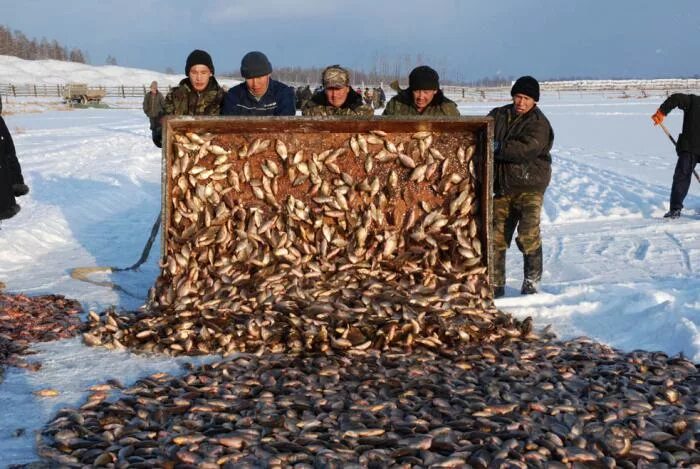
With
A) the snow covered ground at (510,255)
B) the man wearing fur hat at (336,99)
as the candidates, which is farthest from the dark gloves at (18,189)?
the man wearing fur hat at (336,99)

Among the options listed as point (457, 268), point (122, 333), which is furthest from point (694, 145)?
point (122, 333)

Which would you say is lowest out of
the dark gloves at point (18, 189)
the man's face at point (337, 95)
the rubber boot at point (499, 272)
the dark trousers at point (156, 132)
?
the rubber boot at point (499, 272)

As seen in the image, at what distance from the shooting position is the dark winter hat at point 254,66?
698 centimetres

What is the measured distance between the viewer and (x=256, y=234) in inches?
252

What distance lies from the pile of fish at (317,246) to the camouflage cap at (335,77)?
2.02 ft

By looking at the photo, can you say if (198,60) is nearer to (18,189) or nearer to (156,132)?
(156,132)

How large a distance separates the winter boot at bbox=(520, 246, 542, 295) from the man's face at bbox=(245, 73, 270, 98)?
3302mm

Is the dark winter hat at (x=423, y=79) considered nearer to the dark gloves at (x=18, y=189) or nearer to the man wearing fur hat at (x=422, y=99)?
the man wearing fur hat at (x=422, y=99)

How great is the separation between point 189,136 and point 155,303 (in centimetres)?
162

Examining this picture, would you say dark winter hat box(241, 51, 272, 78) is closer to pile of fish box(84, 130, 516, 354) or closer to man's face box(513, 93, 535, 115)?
pile of fish box(84, 130, 516, 354)

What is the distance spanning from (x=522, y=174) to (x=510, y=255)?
2.34 m

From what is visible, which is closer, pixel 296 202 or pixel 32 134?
pixel 296 202

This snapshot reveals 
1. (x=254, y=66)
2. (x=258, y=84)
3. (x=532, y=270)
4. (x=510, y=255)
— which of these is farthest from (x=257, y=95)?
(x=510, y=255)

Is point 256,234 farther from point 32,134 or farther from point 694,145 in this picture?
point 32,134
